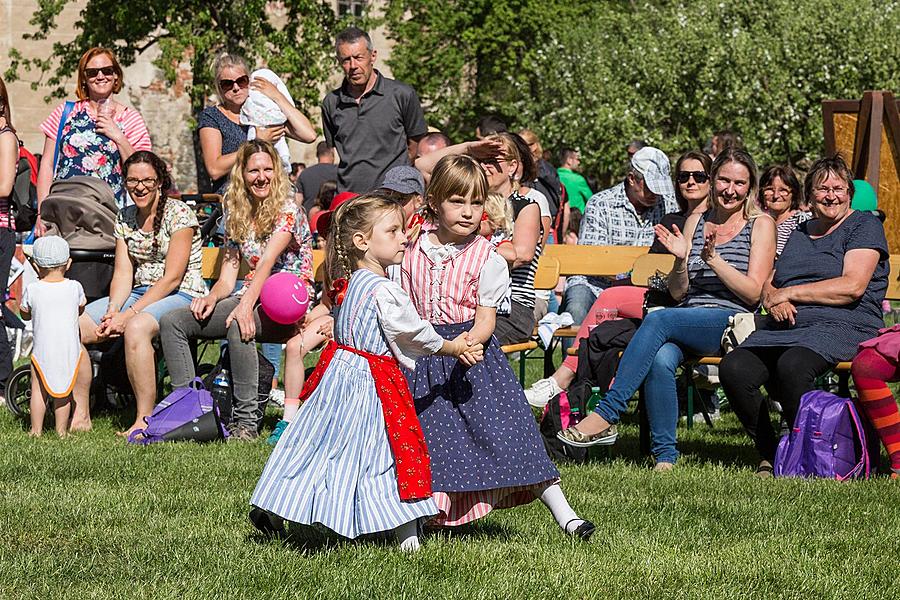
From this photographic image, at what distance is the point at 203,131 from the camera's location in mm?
9359

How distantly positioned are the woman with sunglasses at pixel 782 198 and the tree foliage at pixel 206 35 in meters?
17.4

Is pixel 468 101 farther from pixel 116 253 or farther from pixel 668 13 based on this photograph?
pixel 116 253

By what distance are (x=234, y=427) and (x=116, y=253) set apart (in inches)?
56.9

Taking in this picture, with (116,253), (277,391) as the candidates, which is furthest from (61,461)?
(277,391)

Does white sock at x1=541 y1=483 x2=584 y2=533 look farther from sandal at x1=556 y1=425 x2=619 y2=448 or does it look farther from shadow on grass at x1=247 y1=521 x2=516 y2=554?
sandal at x1=556 y1=425 x2=619 y2=448

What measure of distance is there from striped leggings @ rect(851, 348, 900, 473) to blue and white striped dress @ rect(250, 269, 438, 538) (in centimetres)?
295

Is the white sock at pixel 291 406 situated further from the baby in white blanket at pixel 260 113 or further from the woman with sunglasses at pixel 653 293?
the baby in white blanket at pixel 260 113

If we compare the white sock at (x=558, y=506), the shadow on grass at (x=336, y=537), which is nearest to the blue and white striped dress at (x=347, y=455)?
the shadow on grass at (x=336, y=537)

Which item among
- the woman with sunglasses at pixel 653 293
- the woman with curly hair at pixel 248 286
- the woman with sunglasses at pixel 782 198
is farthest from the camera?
the woman with sunglasses at pixel 782 198

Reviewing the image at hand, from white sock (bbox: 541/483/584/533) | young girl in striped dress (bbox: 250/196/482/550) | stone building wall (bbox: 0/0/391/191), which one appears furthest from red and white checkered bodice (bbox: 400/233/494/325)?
stone building wall (bbox: 0/0/391/191)

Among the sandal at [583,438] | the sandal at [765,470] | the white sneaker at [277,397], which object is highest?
the sandal at [583,438]

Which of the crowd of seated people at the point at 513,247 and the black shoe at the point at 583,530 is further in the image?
the crowd of seated people at the point at 513,247

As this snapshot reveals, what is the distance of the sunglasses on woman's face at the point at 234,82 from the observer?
9.38 meters

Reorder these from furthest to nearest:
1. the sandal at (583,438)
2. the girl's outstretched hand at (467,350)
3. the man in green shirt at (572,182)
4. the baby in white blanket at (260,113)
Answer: the man in green shirt at (572,182) < the baby in white blanket at (260,113) < the sandal at (583,438) < the girl's outstretched hand at (467,350)
